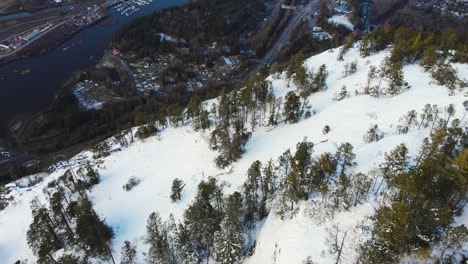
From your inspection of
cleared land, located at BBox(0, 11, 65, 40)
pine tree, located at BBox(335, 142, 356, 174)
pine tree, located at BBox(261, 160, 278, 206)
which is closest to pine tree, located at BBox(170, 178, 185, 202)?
pine tree, located at BBox(261, 160, 278, 206)

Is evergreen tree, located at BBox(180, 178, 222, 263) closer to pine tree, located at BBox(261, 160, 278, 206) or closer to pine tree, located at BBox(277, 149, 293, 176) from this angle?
pine tree, located at BBox(261, 160, 278, 206)

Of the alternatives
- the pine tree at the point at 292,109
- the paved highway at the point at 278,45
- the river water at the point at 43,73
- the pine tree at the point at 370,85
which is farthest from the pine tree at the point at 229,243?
the paved highway at the point at 278,45

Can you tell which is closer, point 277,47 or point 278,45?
point 277,47

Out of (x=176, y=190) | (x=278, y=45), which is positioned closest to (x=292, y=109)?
(x=176, y=190)

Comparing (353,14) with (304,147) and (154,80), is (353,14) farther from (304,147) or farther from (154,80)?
(304,147)

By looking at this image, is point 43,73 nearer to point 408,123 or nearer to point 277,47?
point 277,47
